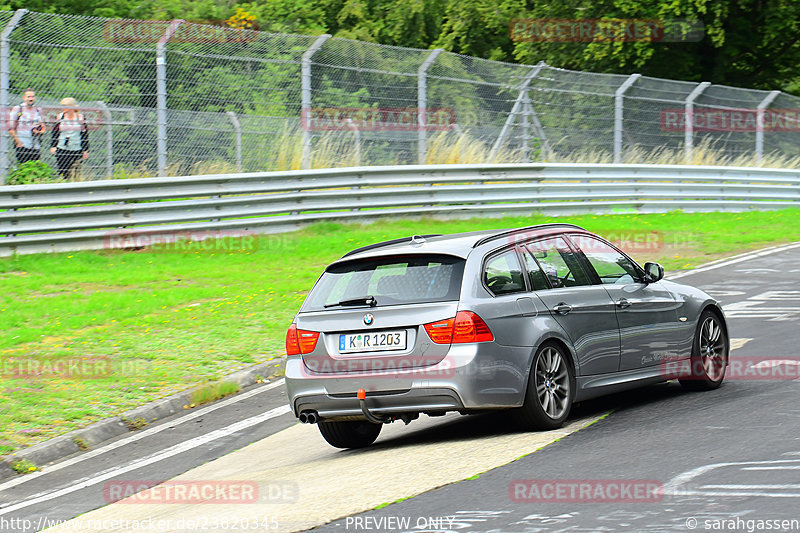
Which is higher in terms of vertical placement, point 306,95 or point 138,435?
point 306,95

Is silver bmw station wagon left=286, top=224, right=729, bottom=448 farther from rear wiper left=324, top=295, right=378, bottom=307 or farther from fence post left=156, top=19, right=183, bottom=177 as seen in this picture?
fence post left=156, top=19, right=183, bottom=177

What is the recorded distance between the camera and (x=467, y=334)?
7309mm

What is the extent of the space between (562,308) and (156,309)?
6.99m

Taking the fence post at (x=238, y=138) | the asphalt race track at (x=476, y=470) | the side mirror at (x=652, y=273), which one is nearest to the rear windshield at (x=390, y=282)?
the asphalt race track at (x=476, y=470)

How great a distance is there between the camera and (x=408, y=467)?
22.9 ft

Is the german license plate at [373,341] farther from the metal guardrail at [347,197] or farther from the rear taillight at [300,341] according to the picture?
the metal guardrail at [347,197]

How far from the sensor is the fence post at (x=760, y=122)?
94.7 ft

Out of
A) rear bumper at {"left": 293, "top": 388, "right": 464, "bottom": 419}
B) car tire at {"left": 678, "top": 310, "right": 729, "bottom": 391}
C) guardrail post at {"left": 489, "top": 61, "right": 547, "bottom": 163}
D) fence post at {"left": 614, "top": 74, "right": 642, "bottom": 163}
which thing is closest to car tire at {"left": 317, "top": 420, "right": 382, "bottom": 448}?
rear bumper at {"left": 293, "top": 388, "right": 464, "bottom": 419}

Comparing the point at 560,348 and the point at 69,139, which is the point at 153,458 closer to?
the point at 560,348

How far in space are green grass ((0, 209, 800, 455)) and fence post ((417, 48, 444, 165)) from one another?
65.2 inches

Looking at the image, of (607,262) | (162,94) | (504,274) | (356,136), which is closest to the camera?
(504,274)

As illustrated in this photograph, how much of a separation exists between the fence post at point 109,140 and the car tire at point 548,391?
1127 cm

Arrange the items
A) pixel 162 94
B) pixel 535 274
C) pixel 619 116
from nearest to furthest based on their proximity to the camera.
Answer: pixel 535 274 < pixel 162 94 < pixel 619 116

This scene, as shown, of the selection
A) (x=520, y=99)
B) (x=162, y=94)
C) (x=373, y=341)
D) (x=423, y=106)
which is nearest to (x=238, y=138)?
(x=162, y=94)
